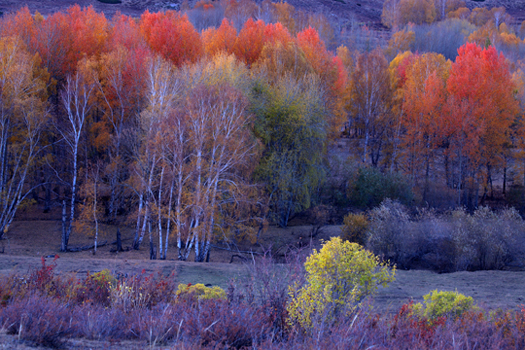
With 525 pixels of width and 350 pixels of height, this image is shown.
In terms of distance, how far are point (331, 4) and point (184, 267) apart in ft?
383

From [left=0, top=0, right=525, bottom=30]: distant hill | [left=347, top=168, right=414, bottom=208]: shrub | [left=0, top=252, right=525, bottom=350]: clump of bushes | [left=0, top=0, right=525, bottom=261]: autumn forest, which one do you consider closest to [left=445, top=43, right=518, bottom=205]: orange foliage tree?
[left=0, top=0, right=525, bottom=261]: autumn forest

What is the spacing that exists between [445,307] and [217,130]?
11962 mm

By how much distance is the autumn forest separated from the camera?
18375 mm

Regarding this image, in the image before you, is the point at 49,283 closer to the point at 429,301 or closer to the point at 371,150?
the point at 429,301

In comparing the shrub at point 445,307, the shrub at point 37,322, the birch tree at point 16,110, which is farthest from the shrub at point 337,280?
the birch tree at point 16,110

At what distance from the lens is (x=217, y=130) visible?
56.7 ft

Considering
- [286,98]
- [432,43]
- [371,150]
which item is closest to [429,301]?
[286,98]

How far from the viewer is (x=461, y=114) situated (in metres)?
29.4

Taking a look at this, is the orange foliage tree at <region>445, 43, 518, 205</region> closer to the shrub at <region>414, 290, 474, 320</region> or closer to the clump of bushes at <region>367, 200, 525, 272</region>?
the clump of bushes at <region>367, 200, 525, 272</region>

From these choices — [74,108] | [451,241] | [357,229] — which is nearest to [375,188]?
[357,229]

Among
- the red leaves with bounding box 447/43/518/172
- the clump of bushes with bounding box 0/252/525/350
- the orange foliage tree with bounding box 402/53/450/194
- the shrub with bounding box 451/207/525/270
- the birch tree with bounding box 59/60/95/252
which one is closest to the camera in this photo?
the clump of bushes with bounding box 0/252/525/350

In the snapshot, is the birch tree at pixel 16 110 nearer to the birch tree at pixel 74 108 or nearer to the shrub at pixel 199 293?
the birch tree at pixel 74 108

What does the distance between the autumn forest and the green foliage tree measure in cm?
10

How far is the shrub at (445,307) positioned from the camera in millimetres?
7898
